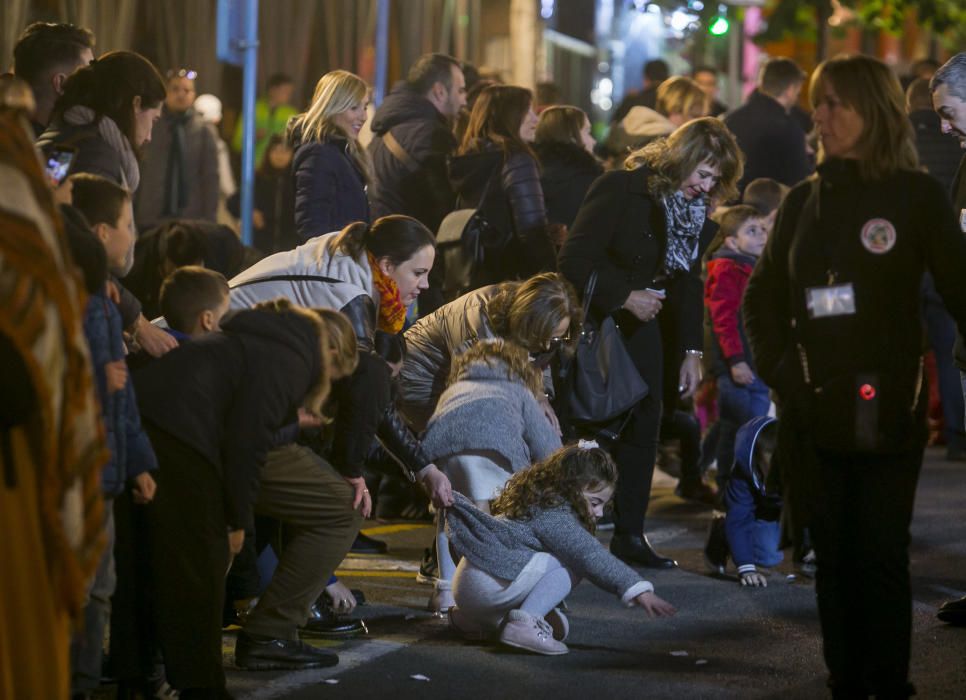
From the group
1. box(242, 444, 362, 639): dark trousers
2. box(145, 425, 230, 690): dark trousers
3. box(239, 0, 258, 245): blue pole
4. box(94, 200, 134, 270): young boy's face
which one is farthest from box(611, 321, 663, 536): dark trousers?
box(239, 0, 258, 245): blue pole

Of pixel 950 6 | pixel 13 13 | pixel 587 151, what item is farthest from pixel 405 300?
pixel 950 6

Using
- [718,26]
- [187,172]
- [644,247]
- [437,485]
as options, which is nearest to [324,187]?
[644,247]

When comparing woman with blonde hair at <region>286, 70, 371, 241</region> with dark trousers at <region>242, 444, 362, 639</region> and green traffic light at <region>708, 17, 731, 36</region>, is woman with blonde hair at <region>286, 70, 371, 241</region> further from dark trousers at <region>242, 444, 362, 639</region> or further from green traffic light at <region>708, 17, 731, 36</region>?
green traffic light at <region>708, 17, 731, 36</region>

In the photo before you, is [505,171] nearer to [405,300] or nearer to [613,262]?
[613,262]

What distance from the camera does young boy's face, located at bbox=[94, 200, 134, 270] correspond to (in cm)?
548

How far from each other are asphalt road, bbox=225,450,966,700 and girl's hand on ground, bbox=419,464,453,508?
0.53 m

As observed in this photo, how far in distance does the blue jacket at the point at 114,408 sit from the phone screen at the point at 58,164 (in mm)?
404

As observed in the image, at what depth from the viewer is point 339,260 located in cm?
691

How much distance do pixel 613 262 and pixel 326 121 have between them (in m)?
1.58

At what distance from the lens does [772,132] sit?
12.5 m

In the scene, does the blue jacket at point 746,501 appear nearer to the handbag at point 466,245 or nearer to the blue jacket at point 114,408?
the handbag at point 466,245

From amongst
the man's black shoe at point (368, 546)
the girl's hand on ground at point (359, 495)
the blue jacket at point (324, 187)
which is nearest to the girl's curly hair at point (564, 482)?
the girl's hand on ground at point (359, 495)

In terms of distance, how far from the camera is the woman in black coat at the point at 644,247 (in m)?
8.23

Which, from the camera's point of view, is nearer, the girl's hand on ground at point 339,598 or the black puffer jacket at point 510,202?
the girl's hand on ground at point 339,598
